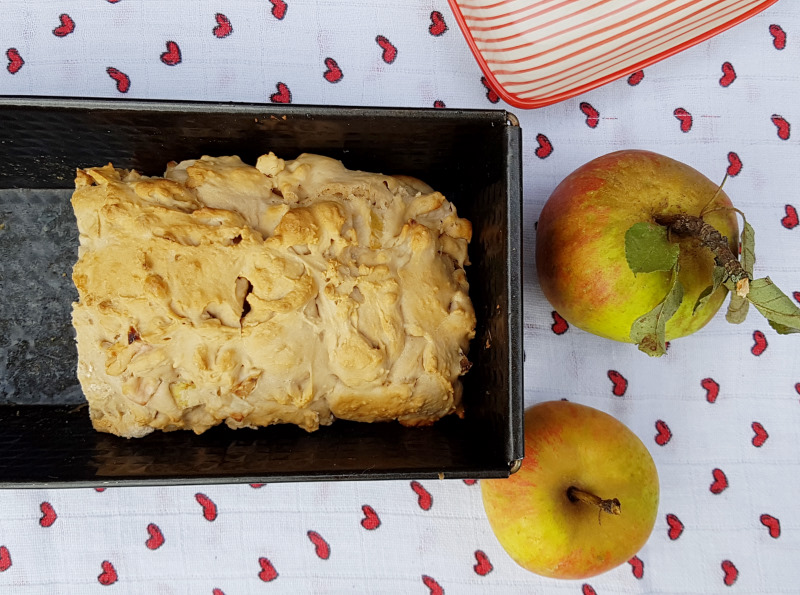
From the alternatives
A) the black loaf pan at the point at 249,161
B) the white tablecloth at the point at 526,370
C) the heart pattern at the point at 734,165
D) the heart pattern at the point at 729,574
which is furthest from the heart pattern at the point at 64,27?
the heart pattern at the point at 729,574

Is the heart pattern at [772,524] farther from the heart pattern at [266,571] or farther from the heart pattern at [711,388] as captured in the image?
the heart pattern at [266,571]

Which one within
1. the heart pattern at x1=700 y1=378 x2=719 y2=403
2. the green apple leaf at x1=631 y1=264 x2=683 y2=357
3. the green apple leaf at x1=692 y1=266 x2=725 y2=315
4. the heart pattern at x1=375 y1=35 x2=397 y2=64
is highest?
the heart pattern at x1=375 y1=35 x2=397 y2=64

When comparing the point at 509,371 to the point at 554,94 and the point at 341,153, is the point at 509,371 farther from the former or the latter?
the point at 554,94

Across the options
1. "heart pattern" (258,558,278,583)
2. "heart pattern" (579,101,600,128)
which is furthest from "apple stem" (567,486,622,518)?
"heart pattern" (579,101,600,128)

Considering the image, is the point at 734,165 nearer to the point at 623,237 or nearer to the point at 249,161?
the point at 623,237

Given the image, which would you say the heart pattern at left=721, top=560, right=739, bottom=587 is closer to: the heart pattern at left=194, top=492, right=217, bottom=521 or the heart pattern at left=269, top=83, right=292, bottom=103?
the heart pattern at left=194, top=492, right=217, bottom=521

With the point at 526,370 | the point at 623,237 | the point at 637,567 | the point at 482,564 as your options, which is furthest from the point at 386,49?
the point at 637,567
